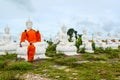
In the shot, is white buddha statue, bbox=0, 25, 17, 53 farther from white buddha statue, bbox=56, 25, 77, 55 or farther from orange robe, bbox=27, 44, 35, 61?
orange robe, bbox=27, 44, 35, 61

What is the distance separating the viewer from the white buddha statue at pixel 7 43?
56.8 ft

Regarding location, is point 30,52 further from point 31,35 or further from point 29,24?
point 29,24

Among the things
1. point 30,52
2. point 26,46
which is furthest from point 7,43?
point 30,52

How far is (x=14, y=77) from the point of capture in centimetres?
841

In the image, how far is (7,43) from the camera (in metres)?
17.7

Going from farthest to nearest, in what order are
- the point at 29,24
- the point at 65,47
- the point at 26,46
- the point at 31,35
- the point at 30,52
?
the point at 65,47
the point at 29,24
the point at 26,46
the point at 31,35
the point at 30,52

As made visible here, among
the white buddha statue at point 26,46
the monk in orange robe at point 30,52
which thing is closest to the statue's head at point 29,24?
the white buddha statue at point 26,46

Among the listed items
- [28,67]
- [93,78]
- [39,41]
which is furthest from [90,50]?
[93,78]

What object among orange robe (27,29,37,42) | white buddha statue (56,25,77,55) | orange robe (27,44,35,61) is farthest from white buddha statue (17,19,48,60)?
white buddha statue (56,25,77,55)

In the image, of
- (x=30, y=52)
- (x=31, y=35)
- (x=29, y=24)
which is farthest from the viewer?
(x=29, y=24)

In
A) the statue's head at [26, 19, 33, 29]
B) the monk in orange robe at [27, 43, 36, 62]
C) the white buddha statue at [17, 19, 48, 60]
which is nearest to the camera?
the monk in orange robe at [27, 43, 36, 62]

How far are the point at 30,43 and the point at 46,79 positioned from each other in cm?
537

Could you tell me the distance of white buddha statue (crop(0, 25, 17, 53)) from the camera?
1731 cm

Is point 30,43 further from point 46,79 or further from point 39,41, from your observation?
point 46,79
